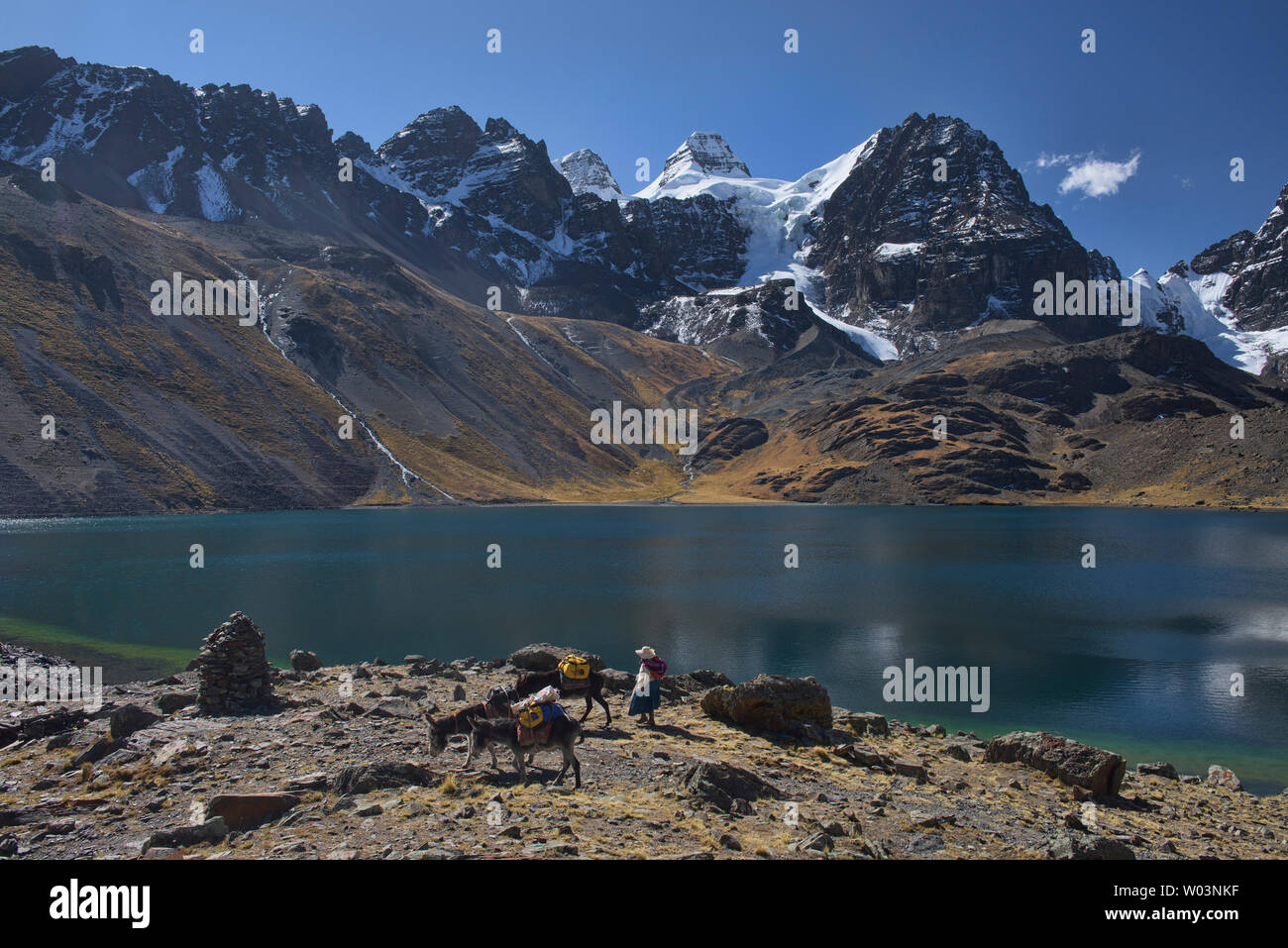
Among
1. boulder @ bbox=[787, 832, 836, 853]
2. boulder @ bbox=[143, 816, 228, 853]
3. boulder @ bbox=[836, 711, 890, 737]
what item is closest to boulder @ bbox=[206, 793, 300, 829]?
boulder @ bbox=[143, 816, 228, 853]

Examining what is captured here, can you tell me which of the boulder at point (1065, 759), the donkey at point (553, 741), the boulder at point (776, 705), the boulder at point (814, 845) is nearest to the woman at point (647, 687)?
the boulder at point (776, 705)

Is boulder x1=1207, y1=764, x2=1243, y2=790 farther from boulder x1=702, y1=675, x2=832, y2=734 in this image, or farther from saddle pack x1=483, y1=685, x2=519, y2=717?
saddle pack x1=483, y1=685, x2=519, y2=717

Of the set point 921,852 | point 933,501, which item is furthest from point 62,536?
point 933,501

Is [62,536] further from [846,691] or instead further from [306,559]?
[846,691]

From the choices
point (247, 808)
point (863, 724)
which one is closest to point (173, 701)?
point (247, 808)

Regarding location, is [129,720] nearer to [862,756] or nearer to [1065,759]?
[862,756]

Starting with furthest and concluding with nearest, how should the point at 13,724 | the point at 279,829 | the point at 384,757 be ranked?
the point at 13,724, the point at 384,757, the point at 279,829
